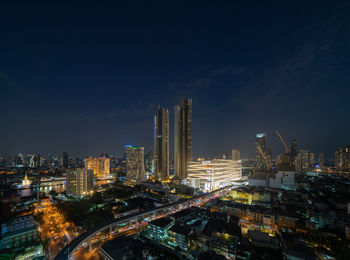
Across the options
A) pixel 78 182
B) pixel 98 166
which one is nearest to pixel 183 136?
pixel 78 182

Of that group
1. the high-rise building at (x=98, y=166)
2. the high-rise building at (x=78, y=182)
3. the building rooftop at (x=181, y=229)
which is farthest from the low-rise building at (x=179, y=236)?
the high-rise building at (x=98, y=166)

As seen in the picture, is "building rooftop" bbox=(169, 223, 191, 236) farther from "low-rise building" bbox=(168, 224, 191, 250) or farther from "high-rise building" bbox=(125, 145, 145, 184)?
"high-rise building" bbox=(125, 145, 145, 184)

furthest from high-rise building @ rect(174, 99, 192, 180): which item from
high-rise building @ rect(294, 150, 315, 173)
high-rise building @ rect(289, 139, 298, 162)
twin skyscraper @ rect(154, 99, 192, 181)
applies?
high-rise building @ rect(289, 139, 298, 162)

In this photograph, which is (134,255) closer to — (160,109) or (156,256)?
(156,256)

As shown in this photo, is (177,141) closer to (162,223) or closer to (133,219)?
(133,219)

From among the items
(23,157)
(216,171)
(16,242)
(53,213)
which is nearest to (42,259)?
(16,242)
